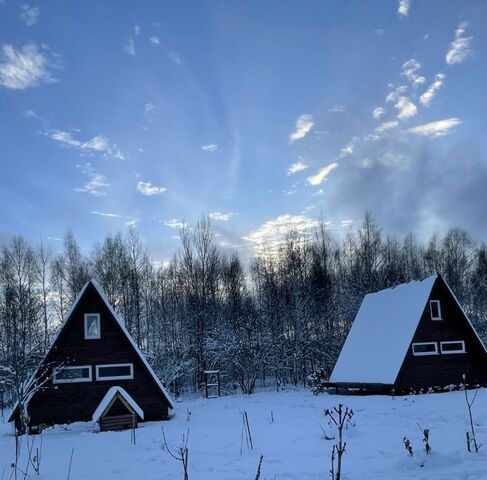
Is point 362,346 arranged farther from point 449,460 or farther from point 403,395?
point 449,460

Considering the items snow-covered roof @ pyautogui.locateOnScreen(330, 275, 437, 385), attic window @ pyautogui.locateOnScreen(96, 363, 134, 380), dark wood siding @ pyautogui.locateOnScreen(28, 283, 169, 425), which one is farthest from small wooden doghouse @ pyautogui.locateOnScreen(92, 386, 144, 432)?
snow-covered roof @ pyautogui.locateOnScreen(330, 275, 437, 385)

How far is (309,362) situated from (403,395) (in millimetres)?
23528

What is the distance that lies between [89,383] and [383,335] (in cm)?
1612

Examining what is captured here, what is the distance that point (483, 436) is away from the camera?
13.0 meters

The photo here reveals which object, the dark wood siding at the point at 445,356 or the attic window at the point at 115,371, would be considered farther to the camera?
the dark wood siding at the point at 445,356

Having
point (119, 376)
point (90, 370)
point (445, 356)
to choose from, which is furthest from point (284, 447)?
point (445, 356)

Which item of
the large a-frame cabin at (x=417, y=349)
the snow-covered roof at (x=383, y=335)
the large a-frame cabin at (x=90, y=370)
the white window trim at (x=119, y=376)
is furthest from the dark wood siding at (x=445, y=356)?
the white window trim at (x=119, y=376)

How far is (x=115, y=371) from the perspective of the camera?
24.0 metres

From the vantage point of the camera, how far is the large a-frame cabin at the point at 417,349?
28.1 m

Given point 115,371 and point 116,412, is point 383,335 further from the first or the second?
point 116,412

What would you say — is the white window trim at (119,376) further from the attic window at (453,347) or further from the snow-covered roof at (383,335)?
the attic window at (453,347)

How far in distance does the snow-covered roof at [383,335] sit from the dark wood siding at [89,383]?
11.3 m

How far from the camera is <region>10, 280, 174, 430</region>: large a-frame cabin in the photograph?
2305cm

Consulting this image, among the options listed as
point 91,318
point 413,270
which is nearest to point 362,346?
point 91,318
